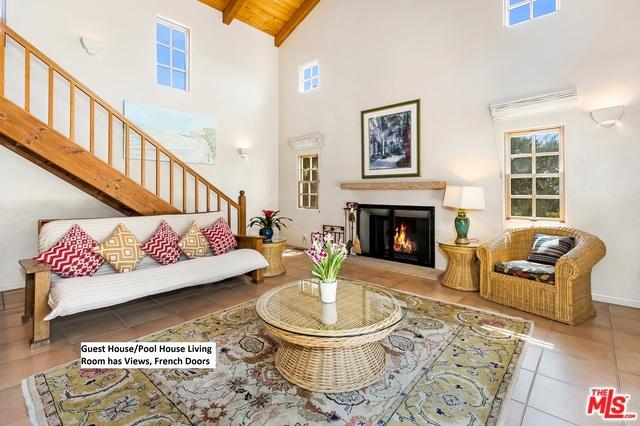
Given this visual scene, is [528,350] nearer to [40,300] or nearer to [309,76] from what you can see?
[40,300]

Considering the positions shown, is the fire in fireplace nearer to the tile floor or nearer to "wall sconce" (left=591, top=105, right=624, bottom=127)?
the tile floor

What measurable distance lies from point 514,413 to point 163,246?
134 inches

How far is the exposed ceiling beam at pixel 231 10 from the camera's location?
18.1 feet

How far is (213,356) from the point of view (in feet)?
7.35

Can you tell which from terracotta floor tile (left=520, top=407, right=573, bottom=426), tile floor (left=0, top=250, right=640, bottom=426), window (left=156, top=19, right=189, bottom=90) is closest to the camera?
terracotta floor tile (left=520, top=407, right=573, bottom=426)

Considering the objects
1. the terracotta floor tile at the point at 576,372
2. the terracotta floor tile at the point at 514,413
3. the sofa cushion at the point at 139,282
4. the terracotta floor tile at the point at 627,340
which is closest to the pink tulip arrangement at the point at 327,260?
the terracotta floor tile at the point at 514,413

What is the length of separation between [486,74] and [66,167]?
16.9 ft

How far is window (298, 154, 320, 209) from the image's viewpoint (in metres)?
6.29

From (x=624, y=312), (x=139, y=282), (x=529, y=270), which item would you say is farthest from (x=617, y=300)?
(x=139, y=282)

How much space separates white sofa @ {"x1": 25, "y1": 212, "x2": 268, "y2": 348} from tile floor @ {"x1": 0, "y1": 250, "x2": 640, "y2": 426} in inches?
10.0

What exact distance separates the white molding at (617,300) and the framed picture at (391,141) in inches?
101

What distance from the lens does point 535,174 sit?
379 cm

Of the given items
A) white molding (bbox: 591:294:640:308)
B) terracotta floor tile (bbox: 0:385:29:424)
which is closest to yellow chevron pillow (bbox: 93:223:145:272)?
terracotta floor tile (bbox: 0:385:29:424)

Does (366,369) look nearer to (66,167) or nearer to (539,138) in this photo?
(539,138)
